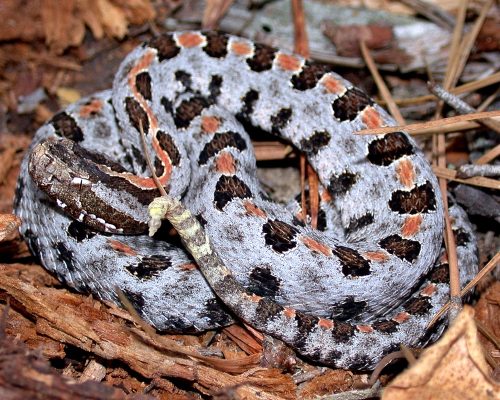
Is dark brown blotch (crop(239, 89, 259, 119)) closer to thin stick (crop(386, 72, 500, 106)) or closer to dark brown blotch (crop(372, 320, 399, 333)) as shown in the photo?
thin stick (crop(386, 72, 500, 106))

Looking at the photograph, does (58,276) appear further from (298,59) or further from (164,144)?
(298,59)

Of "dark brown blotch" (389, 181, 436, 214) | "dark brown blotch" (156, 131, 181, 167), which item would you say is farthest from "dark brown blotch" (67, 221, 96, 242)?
"dark brown blotch" (389, 181, 436, 214)

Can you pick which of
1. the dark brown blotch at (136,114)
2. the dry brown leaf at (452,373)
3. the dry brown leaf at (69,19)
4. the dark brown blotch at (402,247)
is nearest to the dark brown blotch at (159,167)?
the dark brown blotch at (136,114)

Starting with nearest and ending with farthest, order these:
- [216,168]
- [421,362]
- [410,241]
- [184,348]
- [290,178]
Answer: [421,362] < [184,348] < [410,241] < [216,168] < [290,178]

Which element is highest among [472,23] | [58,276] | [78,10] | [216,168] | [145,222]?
[472,23]

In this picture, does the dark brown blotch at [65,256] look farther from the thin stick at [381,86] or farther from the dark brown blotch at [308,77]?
the thin stick at [381,86]

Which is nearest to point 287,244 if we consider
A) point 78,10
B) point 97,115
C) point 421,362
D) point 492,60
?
point 421,362
